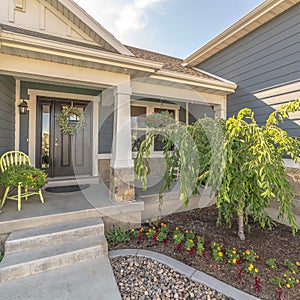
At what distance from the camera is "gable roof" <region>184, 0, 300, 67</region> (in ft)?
12.6

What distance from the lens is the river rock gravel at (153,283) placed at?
193 centimetres

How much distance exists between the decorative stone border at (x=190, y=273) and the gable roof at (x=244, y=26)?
4.96 m

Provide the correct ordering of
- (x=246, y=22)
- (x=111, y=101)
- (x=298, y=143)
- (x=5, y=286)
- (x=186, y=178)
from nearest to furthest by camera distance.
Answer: (x=5, y=286) < (x=186, y=178) < (x=298, y=143) < (x=246, y=22) < (x=111, y=101)

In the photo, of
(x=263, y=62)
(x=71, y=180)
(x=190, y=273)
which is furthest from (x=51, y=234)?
(x=263, y=62)

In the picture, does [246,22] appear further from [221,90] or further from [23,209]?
[23,209]

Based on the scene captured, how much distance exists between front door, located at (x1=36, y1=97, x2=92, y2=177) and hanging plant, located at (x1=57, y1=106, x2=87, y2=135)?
6 centimetres

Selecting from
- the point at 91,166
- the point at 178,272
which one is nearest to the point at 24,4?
the point at 91,166

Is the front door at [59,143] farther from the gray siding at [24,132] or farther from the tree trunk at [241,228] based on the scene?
the tree trunk at [241,228]

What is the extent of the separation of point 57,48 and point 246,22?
419cm

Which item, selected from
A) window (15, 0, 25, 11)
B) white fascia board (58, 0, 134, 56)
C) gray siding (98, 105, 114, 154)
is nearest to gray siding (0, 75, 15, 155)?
window (15, 0, 25, 11)

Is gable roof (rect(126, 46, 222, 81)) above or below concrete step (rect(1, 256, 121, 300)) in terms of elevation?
above

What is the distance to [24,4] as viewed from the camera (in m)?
3.41

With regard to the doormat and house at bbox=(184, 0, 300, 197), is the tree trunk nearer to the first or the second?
house at bbox=(184, 0, 300, 197)

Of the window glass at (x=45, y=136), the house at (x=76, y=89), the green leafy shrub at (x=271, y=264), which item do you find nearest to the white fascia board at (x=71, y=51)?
the house at (x=76, y=89)
